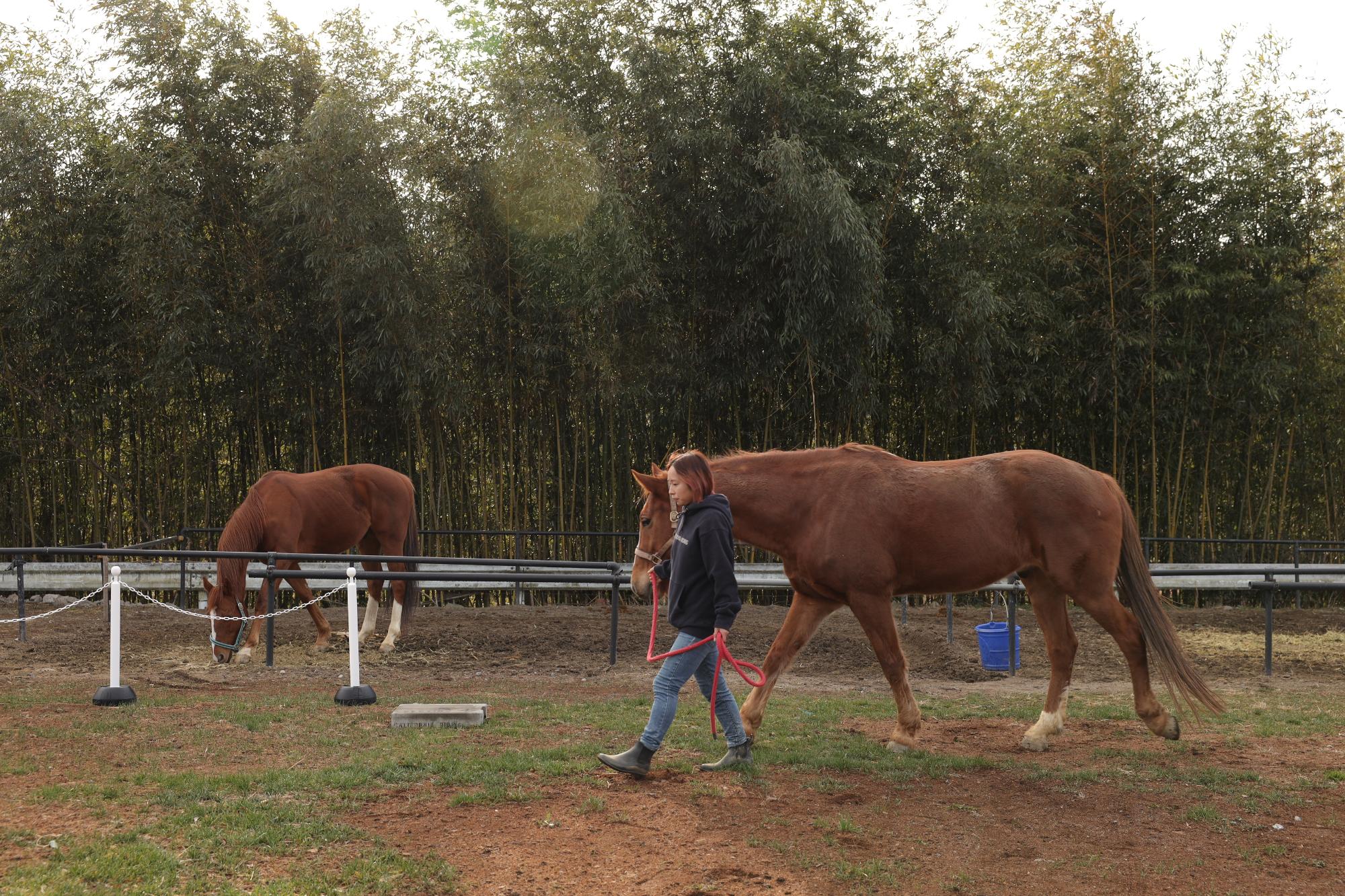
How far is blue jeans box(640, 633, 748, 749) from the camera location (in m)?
4.44

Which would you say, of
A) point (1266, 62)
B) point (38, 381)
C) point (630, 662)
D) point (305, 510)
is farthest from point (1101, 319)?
point (38, 381)

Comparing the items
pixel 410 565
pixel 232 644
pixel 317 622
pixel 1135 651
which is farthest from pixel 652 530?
Answer: pixel 410 565

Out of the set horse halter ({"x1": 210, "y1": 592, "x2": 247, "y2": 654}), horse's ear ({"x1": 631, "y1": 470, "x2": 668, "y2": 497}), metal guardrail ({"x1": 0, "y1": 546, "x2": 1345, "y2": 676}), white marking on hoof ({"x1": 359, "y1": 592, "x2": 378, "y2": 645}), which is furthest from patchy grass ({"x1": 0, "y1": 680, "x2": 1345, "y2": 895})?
white marking on hoof ({"x1": 359, "y1": 592, "x2": 378, "y2": 645})

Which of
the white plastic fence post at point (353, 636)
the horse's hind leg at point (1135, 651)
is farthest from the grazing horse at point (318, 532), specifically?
the horse's hind leg at point (1135, 651)

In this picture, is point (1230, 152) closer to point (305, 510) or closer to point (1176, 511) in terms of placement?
point (1176, 511)

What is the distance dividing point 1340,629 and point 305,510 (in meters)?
10.2

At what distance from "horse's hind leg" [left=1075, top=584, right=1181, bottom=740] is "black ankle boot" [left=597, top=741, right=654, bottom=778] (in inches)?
94.7

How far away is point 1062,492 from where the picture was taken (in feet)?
17.6

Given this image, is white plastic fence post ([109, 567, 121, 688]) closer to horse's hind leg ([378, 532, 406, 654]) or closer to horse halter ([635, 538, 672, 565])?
horse's hind leg ([378, 532, 406, 654])

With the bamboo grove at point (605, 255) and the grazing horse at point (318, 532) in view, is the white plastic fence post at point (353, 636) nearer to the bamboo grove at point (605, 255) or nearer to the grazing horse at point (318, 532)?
the grazing horse at point (318, 532)

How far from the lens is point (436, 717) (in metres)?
5.49

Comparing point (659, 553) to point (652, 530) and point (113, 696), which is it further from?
point (113, 696)

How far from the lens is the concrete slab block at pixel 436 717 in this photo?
5.46m

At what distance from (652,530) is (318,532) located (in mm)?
5081
